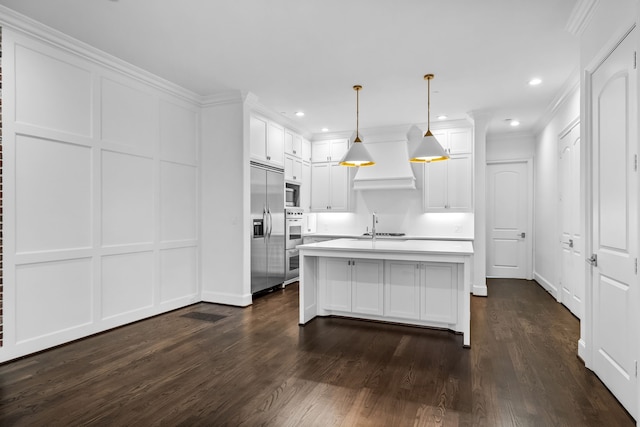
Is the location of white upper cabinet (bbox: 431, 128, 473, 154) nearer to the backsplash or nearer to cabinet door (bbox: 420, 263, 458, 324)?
the backsplash

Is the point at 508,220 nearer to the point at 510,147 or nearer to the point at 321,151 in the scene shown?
the point at 510,147

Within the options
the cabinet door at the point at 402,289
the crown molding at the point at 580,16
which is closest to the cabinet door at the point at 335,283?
the cabinet door at the point at 402,289

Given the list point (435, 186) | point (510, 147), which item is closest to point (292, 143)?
point (435, 186)

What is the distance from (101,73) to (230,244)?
7.80ft

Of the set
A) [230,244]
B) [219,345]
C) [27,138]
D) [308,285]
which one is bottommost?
[219,345]

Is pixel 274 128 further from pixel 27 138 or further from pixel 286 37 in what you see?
pixel 27 138

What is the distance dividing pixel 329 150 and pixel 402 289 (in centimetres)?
373

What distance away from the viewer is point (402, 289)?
373 cm

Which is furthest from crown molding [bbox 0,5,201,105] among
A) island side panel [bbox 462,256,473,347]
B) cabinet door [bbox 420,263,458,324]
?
island side panel [bbox 462,256,473,347]

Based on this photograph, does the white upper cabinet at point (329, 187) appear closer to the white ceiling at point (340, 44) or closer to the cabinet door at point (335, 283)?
the white ceiling at point (340, 44)

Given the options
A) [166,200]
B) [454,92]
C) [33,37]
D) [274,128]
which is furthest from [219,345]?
[454,92]

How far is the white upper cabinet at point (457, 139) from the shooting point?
583 centimetres

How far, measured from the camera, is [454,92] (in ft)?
15.0

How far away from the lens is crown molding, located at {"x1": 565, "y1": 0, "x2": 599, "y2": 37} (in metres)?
2.62
